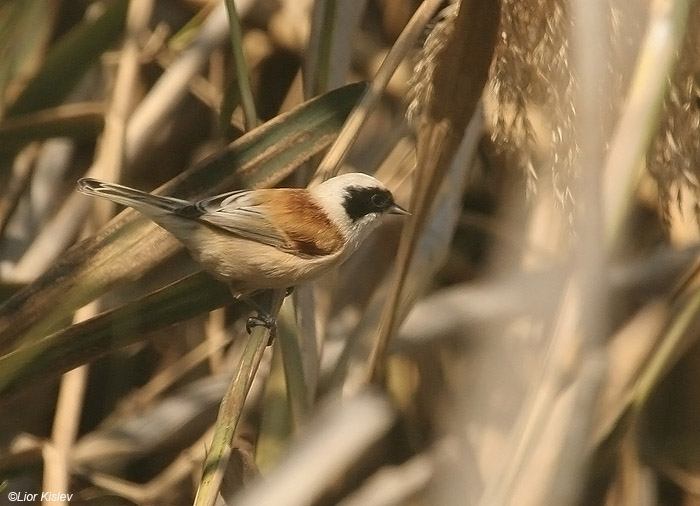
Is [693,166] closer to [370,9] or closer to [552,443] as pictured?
[552,443]

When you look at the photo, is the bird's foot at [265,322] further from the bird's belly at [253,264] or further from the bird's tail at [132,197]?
the bird's tail at [132,197]

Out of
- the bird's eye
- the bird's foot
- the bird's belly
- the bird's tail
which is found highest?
the bird's eye

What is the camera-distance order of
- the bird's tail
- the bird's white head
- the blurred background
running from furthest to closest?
the bird's white head → the bird's tail → the blurred background

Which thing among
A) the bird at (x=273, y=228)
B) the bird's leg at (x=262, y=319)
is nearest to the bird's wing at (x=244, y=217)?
the bird at (x=273, y=228)

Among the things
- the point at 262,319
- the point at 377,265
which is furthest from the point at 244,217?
the point at 377,265

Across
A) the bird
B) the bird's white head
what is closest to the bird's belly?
the bird

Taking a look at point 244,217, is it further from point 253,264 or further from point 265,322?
point 265,322

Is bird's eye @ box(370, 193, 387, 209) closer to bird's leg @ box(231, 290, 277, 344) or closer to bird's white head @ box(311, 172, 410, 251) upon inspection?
bird's white head @ box(311, 172, 410, 251)
